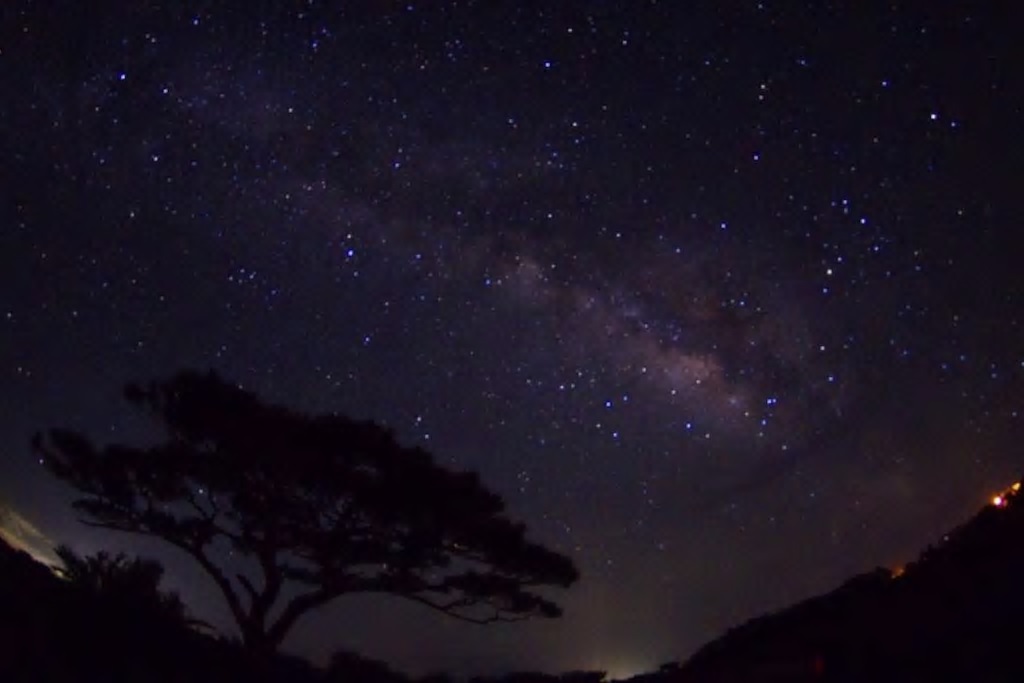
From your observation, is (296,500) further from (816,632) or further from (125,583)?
(816,632)

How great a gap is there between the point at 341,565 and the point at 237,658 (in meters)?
3.63

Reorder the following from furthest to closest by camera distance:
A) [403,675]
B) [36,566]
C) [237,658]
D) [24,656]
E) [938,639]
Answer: [403,675]
[237,658]
[36,566]
[24,656]
[938,639]

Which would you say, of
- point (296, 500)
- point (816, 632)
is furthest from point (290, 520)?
point (816, 632)

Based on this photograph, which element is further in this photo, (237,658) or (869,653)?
(237,658)

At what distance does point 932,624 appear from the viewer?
6.55 metres

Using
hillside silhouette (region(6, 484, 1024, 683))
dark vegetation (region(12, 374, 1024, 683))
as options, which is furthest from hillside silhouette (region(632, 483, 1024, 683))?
dark vegetation (region(12, 374, 1024, 683))

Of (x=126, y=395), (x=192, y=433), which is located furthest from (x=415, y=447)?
(x=126, y=395)

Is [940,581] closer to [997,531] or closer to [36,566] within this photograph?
[997,531]

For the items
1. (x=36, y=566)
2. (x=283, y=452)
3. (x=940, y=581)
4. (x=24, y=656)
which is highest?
(x=283, y=452)

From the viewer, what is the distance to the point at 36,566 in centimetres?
1068

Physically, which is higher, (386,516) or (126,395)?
(126,395)

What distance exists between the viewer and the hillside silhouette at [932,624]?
5.92 m

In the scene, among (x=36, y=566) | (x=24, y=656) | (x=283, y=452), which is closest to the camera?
(x=24, y=656)

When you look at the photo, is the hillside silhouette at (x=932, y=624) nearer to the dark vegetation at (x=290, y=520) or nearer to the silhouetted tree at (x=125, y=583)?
the dark vegetation at (x=290, y=520)
